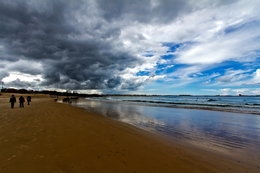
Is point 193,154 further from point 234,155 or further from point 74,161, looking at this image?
point 74,161


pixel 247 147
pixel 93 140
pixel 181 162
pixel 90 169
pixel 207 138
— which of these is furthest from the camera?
pixel 207 138

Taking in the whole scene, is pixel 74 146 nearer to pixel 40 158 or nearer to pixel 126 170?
pixel 40 158

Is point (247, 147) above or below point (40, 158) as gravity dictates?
below

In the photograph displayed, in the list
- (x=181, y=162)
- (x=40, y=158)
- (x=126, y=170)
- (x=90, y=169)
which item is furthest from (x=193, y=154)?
(x=40, y=158)

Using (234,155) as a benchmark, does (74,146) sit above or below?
above

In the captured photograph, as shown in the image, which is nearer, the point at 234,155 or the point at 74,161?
the point at 74,161

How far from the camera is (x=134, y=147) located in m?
7.09

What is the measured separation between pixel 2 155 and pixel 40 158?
1415mm

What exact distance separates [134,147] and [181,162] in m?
2.24

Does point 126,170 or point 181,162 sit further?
point 181,162

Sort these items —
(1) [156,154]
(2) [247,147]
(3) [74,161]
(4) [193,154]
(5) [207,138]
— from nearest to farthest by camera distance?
(3) [74,161] < (1) [156,154] < (4) [193,154] < (2) [247,147] < (5) [207,138]

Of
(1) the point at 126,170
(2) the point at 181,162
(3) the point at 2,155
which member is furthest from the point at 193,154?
(3) the point at 2,155

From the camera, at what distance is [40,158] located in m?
5.23

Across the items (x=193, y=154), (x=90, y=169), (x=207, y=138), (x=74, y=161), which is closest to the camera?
(x=90, y=169)
